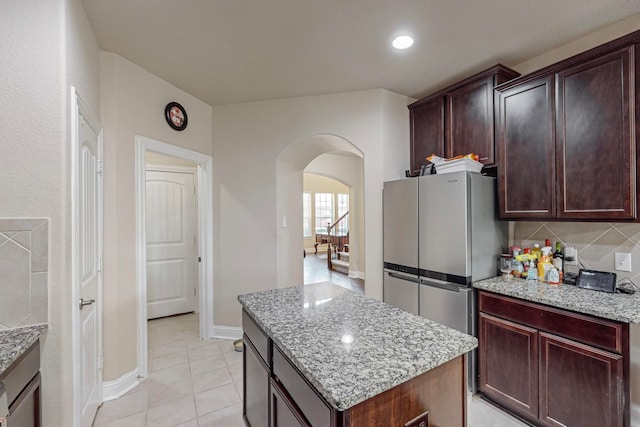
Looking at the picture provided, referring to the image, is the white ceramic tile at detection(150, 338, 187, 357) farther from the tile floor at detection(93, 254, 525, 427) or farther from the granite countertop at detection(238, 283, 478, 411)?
the granite countertop at detection(238, 283, 478, 411)

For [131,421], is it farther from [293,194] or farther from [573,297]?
[573,297]

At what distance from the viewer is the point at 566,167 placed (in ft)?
6.57

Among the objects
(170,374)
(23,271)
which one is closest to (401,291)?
(170,374)

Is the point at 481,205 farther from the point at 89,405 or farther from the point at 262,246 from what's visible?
the point at 89,405

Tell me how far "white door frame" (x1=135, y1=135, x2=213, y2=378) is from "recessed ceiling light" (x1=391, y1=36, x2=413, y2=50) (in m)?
2.23

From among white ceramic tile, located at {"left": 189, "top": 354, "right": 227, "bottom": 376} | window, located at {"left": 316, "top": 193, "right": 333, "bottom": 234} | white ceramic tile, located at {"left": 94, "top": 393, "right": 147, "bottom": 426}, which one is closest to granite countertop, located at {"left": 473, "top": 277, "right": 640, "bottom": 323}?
white ceramic tile, located at {"left": 189, "top": 354, "right": 227, "bottom": 376}

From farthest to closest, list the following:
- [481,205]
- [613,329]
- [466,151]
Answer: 1. [466,151]
2. [481,205]
3. [613,329]

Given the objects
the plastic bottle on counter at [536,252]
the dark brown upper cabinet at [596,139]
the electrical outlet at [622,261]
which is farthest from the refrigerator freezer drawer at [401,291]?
the electrical outlet at [622,261]

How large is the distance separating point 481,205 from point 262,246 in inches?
88.8

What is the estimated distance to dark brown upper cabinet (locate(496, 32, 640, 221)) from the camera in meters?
1.76

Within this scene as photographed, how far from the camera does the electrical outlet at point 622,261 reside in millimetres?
1974

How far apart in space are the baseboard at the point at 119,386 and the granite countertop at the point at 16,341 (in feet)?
4.03

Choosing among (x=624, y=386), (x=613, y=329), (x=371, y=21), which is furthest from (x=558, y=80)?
(x=624, y=386)

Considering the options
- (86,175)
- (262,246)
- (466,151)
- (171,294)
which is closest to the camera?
(86,175)
